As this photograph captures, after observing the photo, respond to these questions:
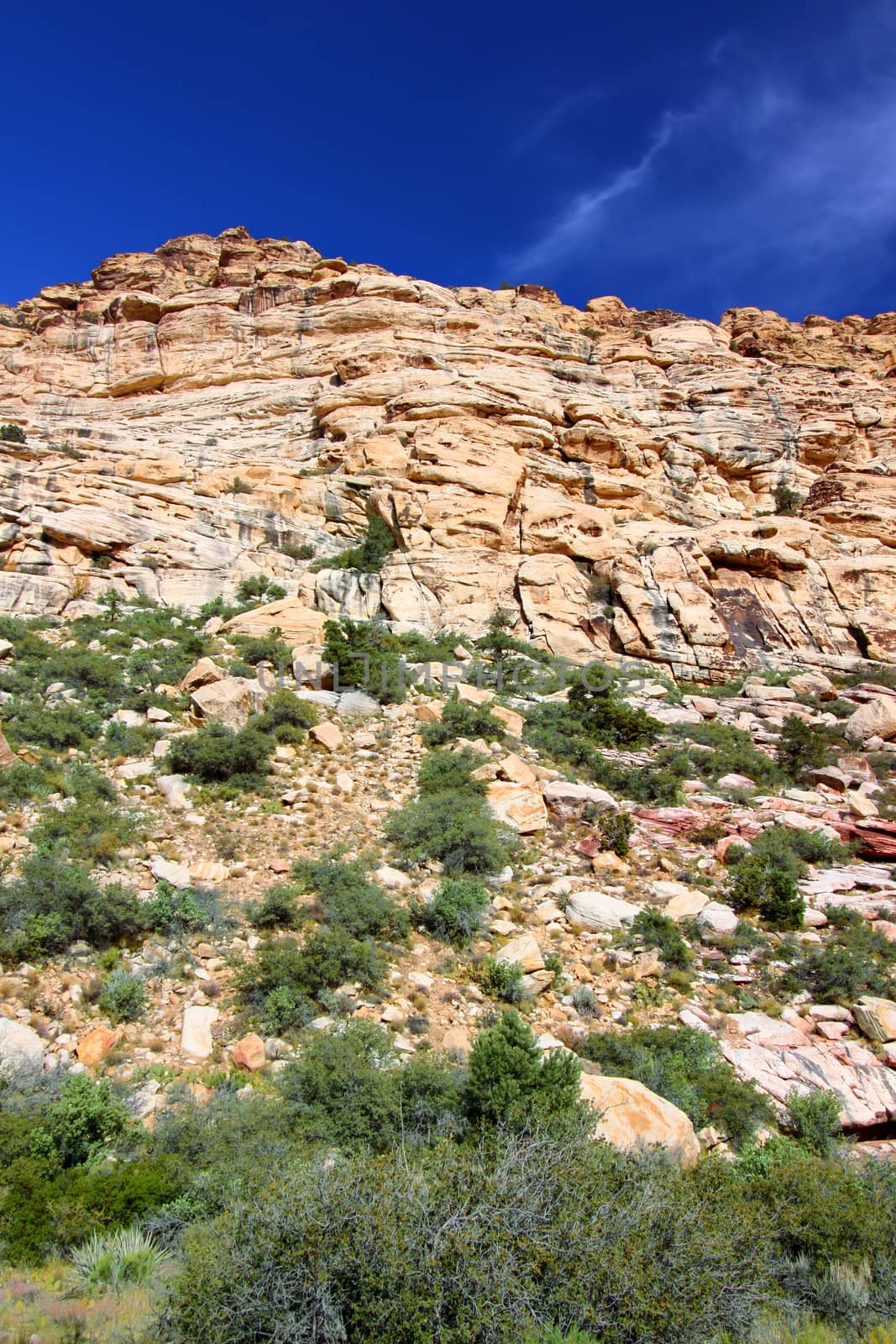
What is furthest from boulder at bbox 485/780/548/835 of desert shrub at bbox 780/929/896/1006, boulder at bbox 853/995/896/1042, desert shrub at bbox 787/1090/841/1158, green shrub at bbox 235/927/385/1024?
desert shrub at bbox 787/1090/841/1158

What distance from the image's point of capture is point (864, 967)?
7.63m

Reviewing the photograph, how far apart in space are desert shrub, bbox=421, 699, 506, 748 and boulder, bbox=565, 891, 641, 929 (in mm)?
4548

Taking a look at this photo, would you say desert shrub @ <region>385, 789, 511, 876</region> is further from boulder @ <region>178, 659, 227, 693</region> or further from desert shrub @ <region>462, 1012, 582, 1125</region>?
boulder @ <region>178, 659, 227, 693</region>

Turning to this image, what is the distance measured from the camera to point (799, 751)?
47.4 feet

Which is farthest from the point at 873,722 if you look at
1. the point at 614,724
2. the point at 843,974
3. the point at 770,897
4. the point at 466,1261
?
the point at 466,1261

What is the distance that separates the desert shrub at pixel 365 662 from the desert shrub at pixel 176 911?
7303mm

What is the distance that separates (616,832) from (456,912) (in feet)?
10.9

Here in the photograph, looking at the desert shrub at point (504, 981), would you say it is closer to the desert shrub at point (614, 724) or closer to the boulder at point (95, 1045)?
the boulder at point (95, 1045)

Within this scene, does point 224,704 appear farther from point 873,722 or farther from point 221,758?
point 873,722

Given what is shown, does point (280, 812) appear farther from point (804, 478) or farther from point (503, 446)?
point (804, 478)

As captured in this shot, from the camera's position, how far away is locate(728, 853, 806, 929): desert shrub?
8727mm

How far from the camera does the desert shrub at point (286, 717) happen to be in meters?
11.9

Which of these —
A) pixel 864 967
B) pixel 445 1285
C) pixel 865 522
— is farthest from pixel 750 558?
pixel 445 1285

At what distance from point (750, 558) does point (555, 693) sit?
11884 mm
